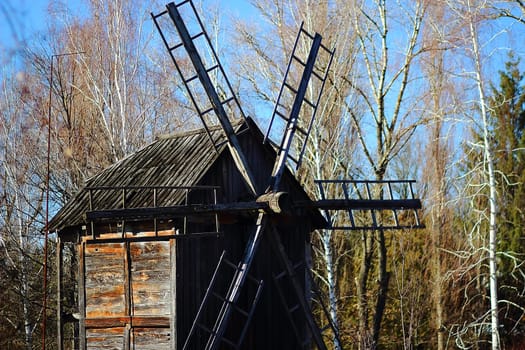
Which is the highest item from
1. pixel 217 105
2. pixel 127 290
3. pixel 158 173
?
pixel 217 105

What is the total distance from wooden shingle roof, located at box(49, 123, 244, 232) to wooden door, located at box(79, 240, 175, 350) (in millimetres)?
684

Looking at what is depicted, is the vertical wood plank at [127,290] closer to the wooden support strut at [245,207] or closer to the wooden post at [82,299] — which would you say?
the wooden support strut at [245,207]

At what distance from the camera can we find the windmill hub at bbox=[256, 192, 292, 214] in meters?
12.6

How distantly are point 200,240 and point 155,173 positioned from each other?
1.57 metres

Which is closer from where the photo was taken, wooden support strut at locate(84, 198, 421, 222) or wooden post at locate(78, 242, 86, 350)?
wooden support strut at locate(84, 198, 421, 222)

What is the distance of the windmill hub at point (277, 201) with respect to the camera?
12641mm

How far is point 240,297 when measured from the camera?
13.6m

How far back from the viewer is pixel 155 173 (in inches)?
539

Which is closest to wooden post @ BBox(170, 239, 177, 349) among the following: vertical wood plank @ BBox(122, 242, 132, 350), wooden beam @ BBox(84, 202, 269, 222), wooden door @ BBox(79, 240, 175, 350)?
wooden door @ BBox(79, 240, 175, 350)

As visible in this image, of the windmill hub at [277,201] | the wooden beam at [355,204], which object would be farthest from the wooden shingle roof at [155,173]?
the wooden beam at [355,204]

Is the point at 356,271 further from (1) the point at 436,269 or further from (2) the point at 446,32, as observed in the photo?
(2) the point at 446,32

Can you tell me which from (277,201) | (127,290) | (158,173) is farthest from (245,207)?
(127,290)

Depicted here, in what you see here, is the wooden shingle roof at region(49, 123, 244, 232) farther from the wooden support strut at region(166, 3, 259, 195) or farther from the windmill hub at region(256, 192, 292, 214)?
the windmill hub at region(256, 192, 292, 214)

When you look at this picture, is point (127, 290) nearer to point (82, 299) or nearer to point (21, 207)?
point (82, 299)
